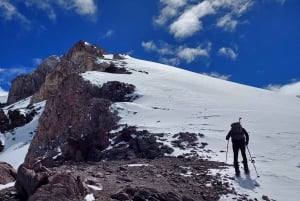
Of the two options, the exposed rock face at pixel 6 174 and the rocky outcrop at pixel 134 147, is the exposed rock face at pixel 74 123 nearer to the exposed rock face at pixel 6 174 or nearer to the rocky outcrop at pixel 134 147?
the rocky outcrop at pixel 134 147

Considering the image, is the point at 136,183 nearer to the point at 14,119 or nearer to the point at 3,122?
the point at 3,122

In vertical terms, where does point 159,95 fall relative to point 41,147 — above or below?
above

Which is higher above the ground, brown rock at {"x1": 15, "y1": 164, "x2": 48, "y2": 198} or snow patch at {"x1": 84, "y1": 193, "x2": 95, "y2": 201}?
brown rock at {"x1": 15, "y1": 164, "x2": 48, "y2": 198}

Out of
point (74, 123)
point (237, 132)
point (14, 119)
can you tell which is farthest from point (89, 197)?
point (14, 119)

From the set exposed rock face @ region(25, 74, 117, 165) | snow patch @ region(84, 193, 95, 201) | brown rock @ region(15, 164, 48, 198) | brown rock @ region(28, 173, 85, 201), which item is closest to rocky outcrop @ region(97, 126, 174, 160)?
exposed rock face @ region(25, 74, 117, 165)

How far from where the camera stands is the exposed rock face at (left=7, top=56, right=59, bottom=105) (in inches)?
5655

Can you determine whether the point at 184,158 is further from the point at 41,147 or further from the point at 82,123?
the point at 41,147

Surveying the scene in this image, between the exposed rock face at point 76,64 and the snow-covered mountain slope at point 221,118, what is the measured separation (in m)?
12.9

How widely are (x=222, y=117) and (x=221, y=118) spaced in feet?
1.27

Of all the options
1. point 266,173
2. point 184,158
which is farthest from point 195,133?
point 266,173

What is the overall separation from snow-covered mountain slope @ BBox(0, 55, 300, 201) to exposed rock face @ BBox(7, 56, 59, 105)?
8884cm

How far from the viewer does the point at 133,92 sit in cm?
4300

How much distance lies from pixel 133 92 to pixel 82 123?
803 centimetres

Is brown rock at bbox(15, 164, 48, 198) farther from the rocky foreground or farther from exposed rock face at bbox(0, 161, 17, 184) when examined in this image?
exposed rock face at bbox(0, 161, 17, 184)
